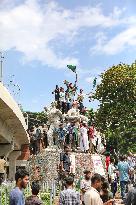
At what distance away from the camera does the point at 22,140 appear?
109 feet

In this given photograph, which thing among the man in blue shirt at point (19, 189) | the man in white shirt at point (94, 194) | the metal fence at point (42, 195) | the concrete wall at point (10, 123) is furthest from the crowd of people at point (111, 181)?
the concrete wall at point (10, 123)

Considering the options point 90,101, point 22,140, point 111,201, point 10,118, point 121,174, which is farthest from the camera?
point 90,101

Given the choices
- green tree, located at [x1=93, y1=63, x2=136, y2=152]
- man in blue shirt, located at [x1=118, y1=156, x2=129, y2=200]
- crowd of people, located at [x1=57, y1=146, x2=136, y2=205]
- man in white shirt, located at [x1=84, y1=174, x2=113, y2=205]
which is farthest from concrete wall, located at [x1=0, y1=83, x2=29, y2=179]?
green tree, located at [x1=93, y1=63, x2=136, y2=152]

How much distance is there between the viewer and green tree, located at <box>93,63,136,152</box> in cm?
4856

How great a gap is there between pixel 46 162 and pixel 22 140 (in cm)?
689

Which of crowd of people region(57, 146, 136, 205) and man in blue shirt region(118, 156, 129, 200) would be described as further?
man in blue shirt region(118, 156, 129, 200)

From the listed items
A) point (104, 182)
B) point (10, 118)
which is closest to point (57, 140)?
point (10, 118)

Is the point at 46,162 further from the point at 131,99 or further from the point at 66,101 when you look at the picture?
the point at 131,99

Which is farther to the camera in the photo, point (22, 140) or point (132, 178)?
point (22, 140)

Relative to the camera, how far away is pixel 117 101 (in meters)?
49.8

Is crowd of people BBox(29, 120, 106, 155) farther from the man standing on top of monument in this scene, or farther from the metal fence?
the man standing on top of monument

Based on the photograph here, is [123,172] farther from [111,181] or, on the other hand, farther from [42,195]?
[42,195]

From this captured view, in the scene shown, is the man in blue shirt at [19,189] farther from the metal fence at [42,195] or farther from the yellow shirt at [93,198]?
the metal fence at [42,195]

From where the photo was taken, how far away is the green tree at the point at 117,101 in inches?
1912
